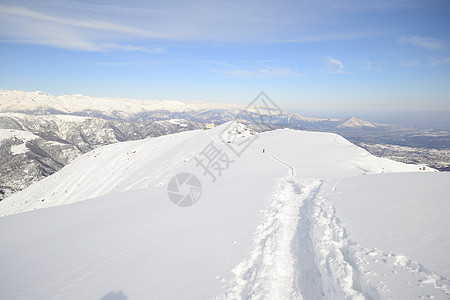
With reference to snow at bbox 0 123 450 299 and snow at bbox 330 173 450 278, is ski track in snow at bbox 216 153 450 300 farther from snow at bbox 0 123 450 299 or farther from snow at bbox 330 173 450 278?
snow at bbox 330 173 450 278

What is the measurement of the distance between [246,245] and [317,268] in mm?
2671

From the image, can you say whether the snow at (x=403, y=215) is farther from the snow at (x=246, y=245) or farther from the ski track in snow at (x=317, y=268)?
the ski track in snow at (x=317, y=268)

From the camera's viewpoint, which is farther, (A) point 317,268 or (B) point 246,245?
(B) point 246,245

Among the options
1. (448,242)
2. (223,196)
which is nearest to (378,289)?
(448,242)

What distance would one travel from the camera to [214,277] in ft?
21.5

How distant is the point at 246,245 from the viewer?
8266mm

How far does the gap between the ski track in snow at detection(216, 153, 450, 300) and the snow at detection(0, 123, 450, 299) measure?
1.4 inches

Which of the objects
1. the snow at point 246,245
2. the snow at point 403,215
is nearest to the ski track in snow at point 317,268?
the snow at point 246,245

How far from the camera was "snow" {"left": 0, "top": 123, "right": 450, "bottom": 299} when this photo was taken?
232 inches

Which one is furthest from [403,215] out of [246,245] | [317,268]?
[246,245]

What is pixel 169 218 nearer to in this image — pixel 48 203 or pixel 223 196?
pixel 223 196

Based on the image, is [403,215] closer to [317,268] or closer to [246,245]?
[317,268]

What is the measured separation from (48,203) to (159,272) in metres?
65.5

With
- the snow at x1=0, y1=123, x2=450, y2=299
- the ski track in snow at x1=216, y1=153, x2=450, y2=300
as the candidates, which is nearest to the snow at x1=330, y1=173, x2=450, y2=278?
the snow at x1=0, y1=123, x2=450, y2=299
